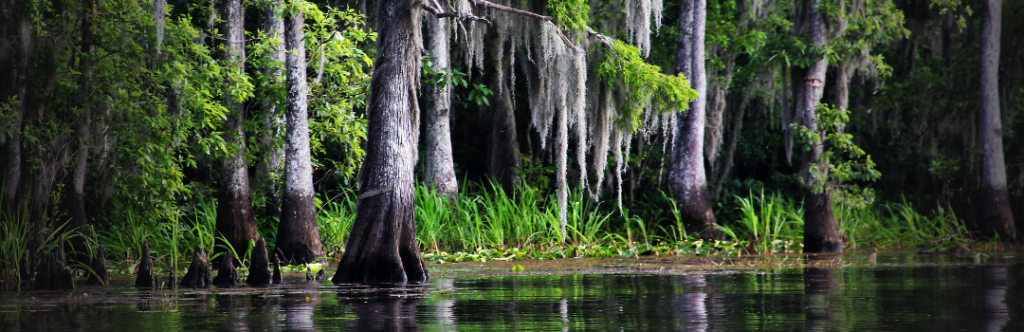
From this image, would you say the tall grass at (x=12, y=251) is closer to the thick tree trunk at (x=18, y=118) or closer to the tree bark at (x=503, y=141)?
the thick tree trunk at (x=18, y=118)

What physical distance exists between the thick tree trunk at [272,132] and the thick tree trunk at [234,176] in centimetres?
45

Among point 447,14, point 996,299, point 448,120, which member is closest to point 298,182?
point 448,120

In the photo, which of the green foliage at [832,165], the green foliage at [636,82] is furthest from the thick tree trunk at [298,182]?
the green foliage at [832,165]

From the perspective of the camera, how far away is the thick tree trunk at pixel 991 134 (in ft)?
55.6

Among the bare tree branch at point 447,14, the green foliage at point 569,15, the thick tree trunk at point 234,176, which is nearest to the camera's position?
the bare tree branch at point 447,14

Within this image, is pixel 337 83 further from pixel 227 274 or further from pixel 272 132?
pixel 227 274

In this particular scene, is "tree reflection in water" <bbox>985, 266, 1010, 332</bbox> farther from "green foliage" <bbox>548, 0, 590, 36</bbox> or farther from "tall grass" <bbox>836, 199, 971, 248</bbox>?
"tall grass" <bbox>836, 199, 971, 248</bbox>

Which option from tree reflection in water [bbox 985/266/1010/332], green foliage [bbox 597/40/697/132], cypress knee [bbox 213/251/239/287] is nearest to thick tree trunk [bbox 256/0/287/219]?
cypress knee [bbox 213/251/239/287]

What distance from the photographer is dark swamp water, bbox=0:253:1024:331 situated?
18.9 feet

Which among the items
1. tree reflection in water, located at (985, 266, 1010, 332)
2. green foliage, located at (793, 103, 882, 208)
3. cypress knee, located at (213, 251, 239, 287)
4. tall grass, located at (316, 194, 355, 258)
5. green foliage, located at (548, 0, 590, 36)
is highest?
green foliage, located at (548, 0, 590, 36)

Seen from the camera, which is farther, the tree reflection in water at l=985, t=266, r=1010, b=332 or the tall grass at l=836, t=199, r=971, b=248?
the tall grass at l=836, t=199, r=971, b=248

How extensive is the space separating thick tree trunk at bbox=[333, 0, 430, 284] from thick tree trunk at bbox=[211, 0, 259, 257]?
4.26 m

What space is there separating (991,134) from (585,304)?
1303 cm

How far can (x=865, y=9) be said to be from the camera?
1472cm
